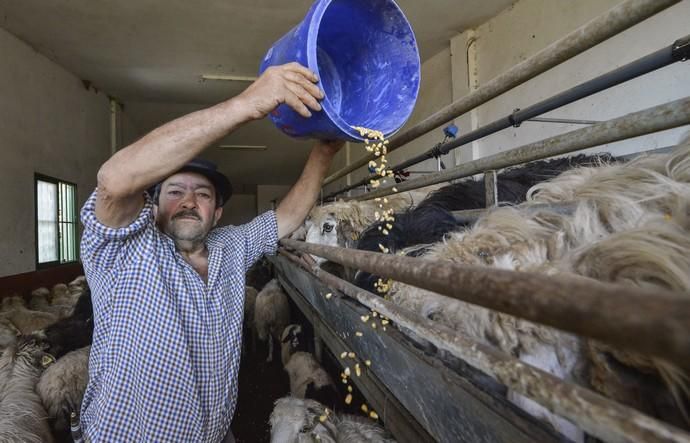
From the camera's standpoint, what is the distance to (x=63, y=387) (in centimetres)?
304

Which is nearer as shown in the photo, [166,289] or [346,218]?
[166,289]

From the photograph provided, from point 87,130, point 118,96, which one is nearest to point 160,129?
point 87,130

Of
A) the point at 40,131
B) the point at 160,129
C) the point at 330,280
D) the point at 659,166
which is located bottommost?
the point at 330,280

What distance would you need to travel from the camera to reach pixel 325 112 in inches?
47.4

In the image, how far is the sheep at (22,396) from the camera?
2.48 metres

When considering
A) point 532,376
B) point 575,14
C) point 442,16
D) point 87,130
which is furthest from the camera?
point 87,130

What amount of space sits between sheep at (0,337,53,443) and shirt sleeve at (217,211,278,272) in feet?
5.67

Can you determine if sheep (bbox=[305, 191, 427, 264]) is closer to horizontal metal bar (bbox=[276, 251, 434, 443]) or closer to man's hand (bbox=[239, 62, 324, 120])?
horizontal metal bar (bbox=[276, 251, 434, 443])

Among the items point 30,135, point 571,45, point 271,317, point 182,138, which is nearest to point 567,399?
point 571,45

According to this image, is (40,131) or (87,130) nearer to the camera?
(40,131)

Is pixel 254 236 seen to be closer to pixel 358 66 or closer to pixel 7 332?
pixel 358 66

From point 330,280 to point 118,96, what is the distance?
9.50 meters

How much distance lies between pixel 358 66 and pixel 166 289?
1.19m

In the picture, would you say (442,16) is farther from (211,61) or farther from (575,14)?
(211,61)
